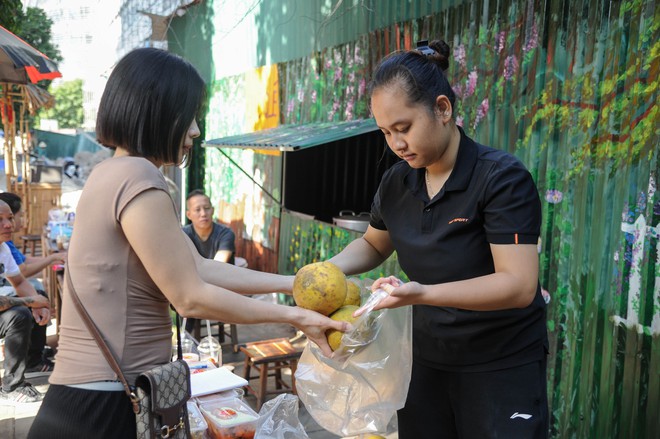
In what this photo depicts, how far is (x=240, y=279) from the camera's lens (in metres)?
2.30

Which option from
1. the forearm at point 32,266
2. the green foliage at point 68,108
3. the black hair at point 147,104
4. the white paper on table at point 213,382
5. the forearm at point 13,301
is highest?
the green foliage at point 68,108

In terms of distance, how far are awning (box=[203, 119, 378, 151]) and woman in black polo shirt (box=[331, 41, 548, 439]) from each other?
10.1ft

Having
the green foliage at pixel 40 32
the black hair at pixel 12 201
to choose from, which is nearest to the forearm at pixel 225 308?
the black hair at pixel 12 201

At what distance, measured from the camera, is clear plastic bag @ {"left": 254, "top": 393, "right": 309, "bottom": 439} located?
2418mm

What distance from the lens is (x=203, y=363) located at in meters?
3.32

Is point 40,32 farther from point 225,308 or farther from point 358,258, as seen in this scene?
point 225,308

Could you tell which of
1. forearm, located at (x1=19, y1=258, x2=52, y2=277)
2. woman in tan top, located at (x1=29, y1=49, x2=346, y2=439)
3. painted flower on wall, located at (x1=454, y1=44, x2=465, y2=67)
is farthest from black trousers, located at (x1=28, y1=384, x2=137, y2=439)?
forearm, located at (x1=19, y1=258, x2=52, y2=277)

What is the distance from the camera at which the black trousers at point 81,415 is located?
1.55 metres

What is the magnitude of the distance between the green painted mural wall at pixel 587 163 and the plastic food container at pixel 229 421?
6.50ft

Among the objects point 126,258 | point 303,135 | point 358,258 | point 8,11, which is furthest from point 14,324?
point 8,11

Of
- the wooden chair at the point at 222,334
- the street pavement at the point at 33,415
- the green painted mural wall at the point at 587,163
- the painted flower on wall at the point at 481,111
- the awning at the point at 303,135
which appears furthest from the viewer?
the wooden chair at the point at 222,334

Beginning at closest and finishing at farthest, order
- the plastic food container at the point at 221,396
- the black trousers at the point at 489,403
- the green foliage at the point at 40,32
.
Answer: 1. the black trousers at the point at 489,403
2. the plastic food container at the point at 221,396
3. the green foliage at the point at 40,32

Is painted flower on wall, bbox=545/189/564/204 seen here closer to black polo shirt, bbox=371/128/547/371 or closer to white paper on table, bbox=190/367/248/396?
black polo shirt, bbox=371/128/547/371

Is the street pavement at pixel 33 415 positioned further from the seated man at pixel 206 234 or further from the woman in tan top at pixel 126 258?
the woman in tan top at pixel 126 258
